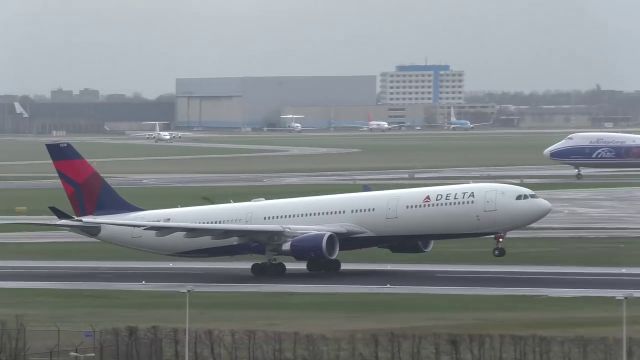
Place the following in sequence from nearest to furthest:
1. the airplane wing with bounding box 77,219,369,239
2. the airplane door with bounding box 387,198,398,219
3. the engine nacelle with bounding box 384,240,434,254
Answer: the airplane wing with bounding box 77,219,369,239 → the airplane door with bounding box 387,198,398,219 → the engine nacelle with bounding box 384,240,434,254

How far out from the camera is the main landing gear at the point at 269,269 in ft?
179

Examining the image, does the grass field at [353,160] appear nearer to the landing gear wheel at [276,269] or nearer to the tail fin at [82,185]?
the tail fin at [82,185]

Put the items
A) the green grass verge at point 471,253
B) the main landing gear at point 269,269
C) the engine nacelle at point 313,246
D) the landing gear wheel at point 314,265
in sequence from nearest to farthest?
1. the engine nacelle at point 313,246
2. the landing gear wheel at point 314,265
3. the main landing gear at point 269,269
4. the green grass verge at point 471,253

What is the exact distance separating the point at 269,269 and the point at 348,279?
3.96m

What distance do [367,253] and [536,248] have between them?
343 inches

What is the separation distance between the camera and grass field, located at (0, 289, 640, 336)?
39.8m

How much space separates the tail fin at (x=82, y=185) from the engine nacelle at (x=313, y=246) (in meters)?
9.63

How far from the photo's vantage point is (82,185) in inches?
2267

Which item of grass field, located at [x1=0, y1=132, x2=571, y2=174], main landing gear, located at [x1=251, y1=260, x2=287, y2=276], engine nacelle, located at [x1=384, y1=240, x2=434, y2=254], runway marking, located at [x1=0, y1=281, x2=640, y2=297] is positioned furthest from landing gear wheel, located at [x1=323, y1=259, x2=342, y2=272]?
A: grass field, located at [x1=0, y1=132, x2=571, y2=174]

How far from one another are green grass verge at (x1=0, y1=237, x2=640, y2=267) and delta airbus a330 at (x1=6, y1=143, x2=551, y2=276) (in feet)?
11.2

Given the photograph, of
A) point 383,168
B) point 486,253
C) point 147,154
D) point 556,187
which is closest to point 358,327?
point 486,253

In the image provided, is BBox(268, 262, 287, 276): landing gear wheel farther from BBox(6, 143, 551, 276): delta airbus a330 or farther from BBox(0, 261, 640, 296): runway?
BBox(0, 261, 640, 296): runway

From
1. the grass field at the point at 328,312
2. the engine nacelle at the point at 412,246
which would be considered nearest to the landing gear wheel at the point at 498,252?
the engine nacelle at the point at 412,246

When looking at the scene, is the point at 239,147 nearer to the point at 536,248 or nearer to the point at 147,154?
the point at 147,154
